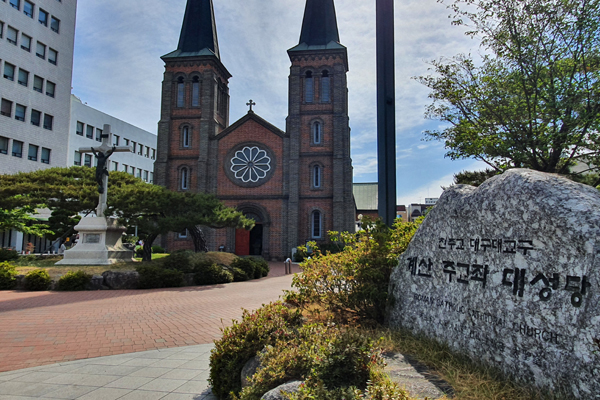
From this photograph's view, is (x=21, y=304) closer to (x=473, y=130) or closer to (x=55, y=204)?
(x=55, y=204)

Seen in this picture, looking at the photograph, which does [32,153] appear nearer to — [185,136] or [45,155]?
[45,155]

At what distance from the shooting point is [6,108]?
1174 inches

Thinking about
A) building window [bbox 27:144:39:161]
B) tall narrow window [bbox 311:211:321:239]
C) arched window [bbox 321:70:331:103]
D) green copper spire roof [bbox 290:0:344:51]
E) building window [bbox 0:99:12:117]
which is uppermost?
green copper spire roof [bbox 290:0:344:51]

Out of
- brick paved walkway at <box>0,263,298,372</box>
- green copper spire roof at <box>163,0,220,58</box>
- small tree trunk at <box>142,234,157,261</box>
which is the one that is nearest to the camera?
brick paved walkway at <box>0,263,298,372</box>

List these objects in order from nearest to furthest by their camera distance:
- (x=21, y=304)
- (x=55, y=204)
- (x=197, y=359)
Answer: (x=197, y=359) < (x=21, y=304) < (x=55, y=204)

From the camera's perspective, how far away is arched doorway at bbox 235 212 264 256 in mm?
30141

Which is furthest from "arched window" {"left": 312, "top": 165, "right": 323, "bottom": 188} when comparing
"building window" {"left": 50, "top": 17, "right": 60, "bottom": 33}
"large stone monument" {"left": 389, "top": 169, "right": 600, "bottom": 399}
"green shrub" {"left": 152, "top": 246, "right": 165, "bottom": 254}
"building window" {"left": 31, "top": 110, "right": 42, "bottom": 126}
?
"building window" {"left": 50, "top": 17, "right": 60, "bottom": 33}

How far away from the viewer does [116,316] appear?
824 cm

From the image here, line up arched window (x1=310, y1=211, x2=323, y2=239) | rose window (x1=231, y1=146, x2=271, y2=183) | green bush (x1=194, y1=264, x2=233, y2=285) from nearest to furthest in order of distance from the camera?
green bush (x1=194, y1=264, x2=233, y2=285), arched window (x1=310, y1=211, x2=323, y2=239), rose window (x1=231, y1=146, x2=271, y2=183)

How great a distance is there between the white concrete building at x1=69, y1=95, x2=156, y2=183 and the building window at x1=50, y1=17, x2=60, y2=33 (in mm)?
8728

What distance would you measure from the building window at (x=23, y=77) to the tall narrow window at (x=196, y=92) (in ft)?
43.6

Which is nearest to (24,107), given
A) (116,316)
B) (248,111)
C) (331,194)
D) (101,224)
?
(248,111)

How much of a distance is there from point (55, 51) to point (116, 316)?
34727 millimetres

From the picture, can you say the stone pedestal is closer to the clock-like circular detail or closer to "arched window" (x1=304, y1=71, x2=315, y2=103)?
the clock-like circular detail
